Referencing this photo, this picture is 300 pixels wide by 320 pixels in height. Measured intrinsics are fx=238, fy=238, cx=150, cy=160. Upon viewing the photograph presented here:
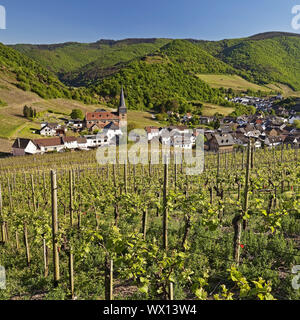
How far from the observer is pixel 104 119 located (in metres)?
69.7

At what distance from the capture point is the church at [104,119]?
210 ft

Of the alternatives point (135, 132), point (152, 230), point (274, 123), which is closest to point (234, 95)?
point (274, 123)

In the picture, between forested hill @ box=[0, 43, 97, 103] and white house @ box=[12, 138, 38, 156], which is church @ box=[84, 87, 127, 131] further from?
forested hill @ box=[0, 43, 97, 103]

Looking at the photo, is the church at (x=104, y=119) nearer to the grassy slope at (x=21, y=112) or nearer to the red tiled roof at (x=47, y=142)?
the grassy slope at (x=21, y=112)

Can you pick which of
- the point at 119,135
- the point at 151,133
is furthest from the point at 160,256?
the point at 119,135

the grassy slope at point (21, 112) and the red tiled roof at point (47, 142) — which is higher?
the grassy slope at point (21, 112)

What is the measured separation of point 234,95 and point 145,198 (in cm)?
Result: 13160

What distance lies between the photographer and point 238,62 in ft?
634

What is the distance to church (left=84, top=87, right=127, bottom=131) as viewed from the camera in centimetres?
6411

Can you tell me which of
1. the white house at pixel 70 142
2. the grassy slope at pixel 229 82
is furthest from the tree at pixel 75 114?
the grassy slope at pixel 229 82

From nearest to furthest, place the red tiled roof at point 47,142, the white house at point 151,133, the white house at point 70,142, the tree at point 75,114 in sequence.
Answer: the red tiled roof at point 47,142
the white house at point 70,142
the white house at point 151,133
the tree at point 75,114

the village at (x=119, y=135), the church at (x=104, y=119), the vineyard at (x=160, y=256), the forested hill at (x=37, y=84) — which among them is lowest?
the vineyard at (x=160, y=256)

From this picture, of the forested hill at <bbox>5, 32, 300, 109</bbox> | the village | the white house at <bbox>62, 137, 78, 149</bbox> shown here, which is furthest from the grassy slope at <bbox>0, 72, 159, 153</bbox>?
the forested hill at <bbox>5, 32, 300, 109</bbox>
